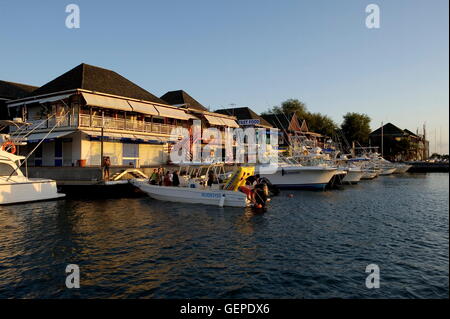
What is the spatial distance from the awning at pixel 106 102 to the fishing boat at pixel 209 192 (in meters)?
11.2

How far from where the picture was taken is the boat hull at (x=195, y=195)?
2094 cm

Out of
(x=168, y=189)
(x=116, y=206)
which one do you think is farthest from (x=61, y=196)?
(x=168, y=189)

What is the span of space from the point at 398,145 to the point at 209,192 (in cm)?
8897

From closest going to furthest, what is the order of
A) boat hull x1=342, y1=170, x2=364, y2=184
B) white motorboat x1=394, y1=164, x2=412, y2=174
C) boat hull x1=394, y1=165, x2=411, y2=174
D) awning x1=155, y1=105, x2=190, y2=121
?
awning x1=155, y1=105, x2=190, y2=121 → boat hull x1=342, y1=170, x2=364, y2=184 → white motorboat x1=394, y1=164, x2=412, y2=174 → boat hull x1=394, y1=165, x2=411, y2=174

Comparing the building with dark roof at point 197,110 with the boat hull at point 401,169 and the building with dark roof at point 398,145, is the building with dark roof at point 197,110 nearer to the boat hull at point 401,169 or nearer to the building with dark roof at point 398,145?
the boat hull at point 401,169

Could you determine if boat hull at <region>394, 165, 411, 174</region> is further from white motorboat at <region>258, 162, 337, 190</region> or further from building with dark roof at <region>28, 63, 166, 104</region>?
building with dark roof at <region>28, 63, 166, 104</region>

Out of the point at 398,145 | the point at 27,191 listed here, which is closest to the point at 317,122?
the point at 398,145

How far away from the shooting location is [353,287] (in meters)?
8.83

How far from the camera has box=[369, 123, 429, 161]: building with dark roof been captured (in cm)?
9362

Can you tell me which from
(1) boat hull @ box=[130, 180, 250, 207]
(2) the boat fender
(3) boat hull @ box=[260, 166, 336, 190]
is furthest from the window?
(3) boat hull @ box=[260, 166, 336, 190]

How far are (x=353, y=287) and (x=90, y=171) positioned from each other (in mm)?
22149

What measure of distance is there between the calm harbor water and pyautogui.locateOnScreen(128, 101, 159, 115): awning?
671 inches

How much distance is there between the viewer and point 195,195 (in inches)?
870

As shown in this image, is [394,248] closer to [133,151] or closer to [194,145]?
[133,151]
